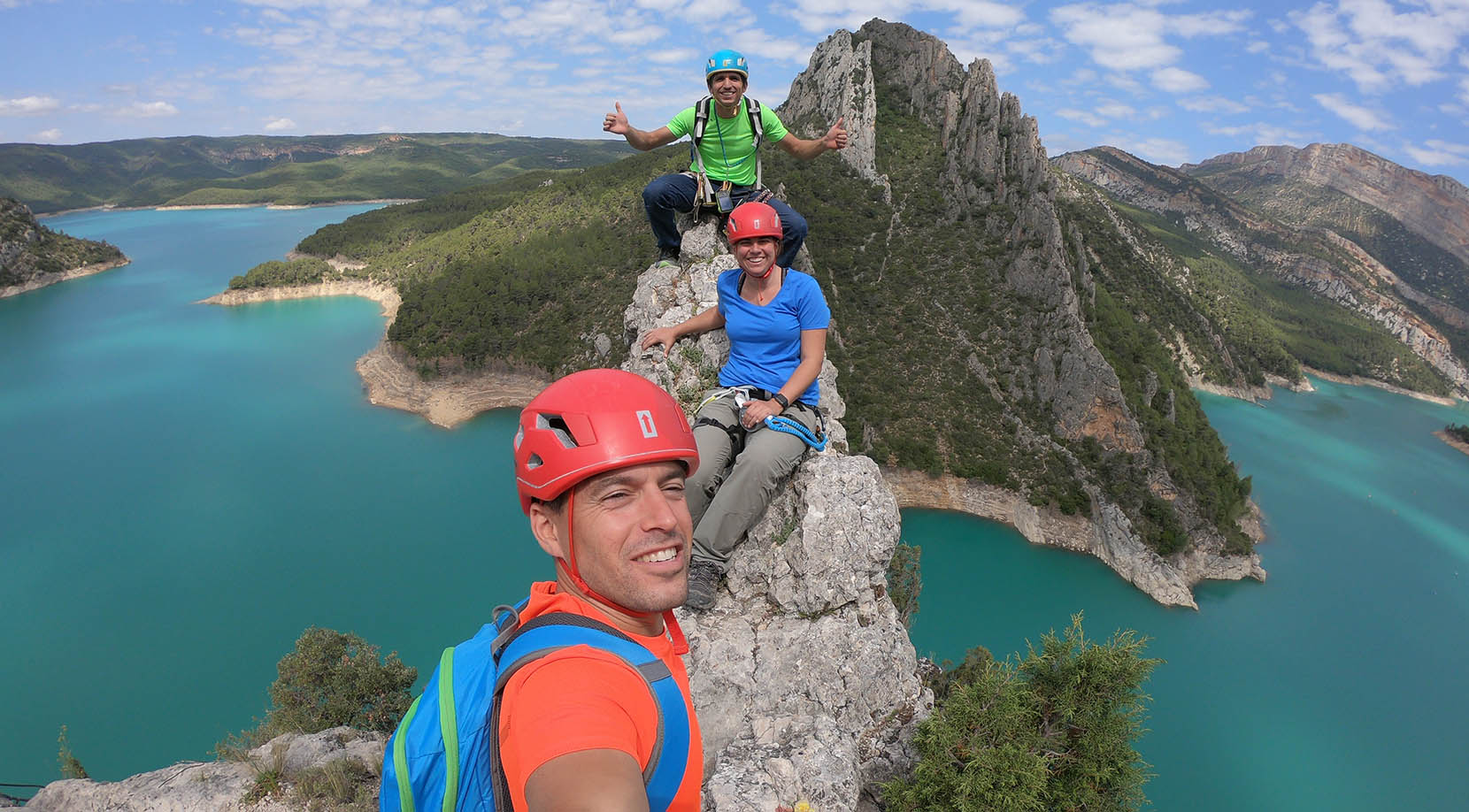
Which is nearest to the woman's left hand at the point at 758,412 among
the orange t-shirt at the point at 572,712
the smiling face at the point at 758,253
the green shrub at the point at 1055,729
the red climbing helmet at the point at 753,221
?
the smiling face at the point at 758,253

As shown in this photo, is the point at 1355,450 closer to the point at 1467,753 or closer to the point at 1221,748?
the point at 1467,753

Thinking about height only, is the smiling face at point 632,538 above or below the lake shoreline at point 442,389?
above

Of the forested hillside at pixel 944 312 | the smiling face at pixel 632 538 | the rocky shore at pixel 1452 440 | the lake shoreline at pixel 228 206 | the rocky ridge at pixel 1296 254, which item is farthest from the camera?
the lake shoreline at pixel 228 206

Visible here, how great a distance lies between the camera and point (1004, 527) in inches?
1866

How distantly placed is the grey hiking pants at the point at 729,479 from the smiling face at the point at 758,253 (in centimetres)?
134

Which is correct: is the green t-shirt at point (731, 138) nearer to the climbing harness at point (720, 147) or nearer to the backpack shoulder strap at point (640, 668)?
the climbing harness at point (720, 147)

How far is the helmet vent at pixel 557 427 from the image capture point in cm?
201

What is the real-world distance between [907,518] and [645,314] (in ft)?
141

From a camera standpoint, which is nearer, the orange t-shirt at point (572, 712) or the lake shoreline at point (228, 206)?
the orange t-shirt at point (572, 712)

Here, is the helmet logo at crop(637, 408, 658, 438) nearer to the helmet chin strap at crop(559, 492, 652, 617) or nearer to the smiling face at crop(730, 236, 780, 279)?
the helmet chin strap at crop(559, 492, 652, 617)

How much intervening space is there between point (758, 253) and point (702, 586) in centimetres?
300

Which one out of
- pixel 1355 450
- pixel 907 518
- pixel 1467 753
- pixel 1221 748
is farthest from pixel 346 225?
pixel 1355 450

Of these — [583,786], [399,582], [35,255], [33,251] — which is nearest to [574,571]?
[583,786]

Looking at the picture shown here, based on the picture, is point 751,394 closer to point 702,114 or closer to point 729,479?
point 729,479
